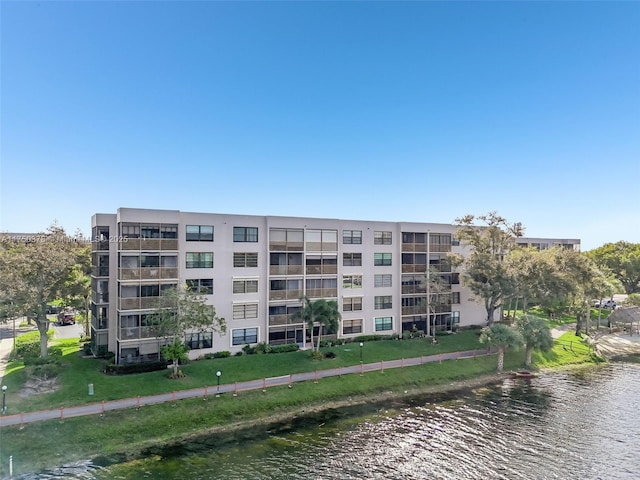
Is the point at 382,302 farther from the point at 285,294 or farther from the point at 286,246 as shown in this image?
the point at 286,246

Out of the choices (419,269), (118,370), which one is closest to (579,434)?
(419,269)

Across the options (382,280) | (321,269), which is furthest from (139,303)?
(382,280)

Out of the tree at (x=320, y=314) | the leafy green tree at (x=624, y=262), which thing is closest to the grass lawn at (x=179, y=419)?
the tree at (x=320, y=314)

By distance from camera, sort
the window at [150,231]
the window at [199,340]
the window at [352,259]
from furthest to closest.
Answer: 1. the window at [352,259]
2. the window at [199,340]
3. the window at [150,231]

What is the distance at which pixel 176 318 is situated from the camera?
1431 inches

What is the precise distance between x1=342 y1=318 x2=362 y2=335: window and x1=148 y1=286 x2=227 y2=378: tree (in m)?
18.3

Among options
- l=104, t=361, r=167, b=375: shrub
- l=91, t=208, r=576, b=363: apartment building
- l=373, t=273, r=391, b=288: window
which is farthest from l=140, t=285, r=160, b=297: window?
l=373, t=273, r=391, b=288: window

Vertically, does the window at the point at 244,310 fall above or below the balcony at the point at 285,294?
below

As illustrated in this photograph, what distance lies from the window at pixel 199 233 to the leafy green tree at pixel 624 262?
77645 mm

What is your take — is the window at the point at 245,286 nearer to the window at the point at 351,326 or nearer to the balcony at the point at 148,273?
the balcony at the point at 148,273

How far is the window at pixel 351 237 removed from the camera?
5141cm

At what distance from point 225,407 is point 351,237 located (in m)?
26.3

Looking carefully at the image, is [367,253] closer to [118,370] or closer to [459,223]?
[459,223]

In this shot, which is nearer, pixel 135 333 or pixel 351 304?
pixel 135 333
